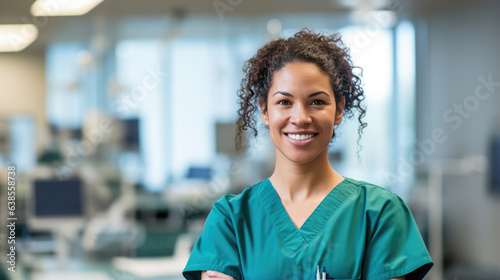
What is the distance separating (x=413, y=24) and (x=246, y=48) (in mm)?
1305

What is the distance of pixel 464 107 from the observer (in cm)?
444

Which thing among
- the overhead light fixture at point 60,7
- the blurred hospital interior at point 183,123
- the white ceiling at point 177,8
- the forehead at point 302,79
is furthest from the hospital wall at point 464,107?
the forehead at point 302,79

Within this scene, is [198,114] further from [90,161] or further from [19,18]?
[19,18]

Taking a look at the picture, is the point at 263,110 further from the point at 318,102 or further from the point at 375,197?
the point at 375,197

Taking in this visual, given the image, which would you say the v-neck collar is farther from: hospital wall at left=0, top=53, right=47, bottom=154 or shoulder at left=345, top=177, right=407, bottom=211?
hospital wall at left=0, top=53, right=47, bottom=154

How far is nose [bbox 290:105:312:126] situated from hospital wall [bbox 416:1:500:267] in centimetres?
372

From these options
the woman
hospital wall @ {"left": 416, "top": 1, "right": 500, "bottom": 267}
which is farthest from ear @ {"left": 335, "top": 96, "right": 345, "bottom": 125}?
hospital wall @ {"left": 416, "top": 1, "right": 500, "bottom": 267}

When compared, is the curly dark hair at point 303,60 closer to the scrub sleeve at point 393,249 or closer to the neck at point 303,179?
the neck at point 303,179

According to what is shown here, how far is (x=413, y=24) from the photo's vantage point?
452 centimetres

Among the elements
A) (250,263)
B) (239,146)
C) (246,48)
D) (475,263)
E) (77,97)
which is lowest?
(475,263)

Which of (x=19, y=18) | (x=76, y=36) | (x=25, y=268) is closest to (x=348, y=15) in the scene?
(x=76, y=36)

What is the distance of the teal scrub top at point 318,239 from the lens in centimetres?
101

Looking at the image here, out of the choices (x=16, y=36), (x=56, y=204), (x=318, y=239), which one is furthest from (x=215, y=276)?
(x=16, y=36)

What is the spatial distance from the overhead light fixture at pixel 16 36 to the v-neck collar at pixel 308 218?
134 inches
